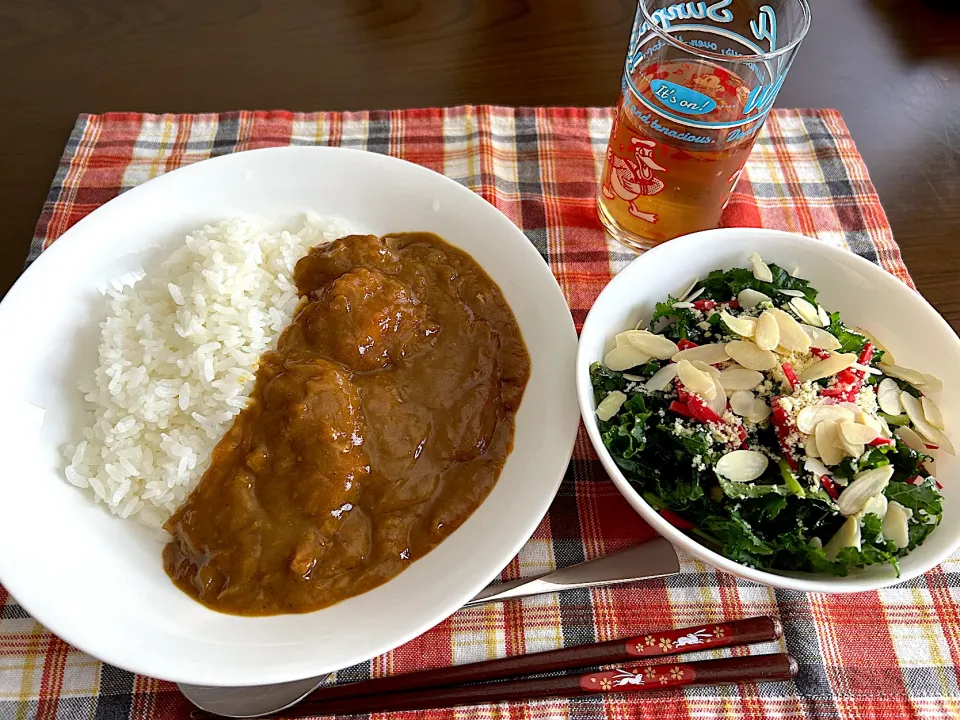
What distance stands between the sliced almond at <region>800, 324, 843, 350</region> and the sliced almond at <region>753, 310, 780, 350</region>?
0.09 metres

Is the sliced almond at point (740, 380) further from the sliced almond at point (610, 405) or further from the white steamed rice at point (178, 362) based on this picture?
the white steamed rice at point (178, 362)

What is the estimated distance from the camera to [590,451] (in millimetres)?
2344

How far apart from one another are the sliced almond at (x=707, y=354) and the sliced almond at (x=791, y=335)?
0.15 m

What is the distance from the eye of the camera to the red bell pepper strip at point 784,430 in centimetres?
180

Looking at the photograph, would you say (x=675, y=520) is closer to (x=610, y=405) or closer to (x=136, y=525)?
(x=610, y=405)

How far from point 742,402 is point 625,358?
0.34m

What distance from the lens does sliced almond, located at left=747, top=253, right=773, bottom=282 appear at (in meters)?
2.12

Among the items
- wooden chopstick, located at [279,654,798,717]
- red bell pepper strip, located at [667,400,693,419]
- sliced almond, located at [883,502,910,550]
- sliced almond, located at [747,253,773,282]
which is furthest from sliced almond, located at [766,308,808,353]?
wooden chopstick, located at [279,654,798,717]

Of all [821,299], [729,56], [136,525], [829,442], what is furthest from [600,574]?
[729,56]

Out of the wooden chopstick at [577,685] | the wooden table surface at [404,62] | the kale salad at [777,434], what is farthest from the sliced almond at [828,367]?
the wooden table surface at [404,62]

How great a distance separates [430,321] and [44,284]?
123 cm

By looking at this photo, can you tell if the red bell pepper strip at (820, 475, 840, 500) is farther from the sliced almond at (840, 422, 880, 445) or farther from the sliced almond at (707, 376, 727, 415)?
the sliced almond at (707, 376, 727, 415)

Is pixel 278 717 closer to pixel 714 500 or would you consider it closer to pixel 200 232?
pixel 714 500

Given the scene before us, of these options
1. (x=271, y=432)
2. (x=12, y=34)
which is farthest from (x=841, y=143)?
(x=12, y=34)
